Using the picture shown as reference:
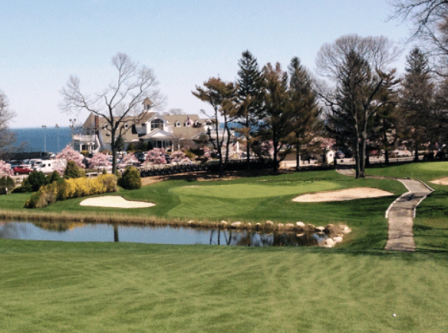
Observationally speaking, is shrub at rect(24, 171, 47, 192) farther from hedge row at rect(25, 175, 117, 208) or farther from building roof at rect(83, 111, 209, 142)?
building roof at rect(83, 111, 209, 142)

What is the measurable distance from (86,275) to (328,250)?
8436mm

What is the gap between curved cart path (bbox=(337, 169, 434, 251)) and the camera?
1866cm

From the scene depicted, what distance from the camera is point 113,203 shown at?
108ft

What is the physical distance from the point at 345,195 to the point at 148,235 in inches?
621

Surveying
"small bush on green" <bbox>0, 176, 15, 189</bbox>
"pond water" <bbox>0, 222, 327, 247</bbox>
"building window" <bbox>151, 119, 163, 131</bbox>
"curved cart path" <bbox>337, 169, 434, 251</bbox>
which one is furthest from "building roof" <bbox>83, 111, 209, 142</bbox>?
"pond water" <bbox>0, 222, 327, 247</bbox>

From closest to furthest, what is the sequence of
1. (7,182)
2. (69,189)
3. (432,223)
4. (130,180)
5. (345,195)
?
(432,223) → (69,189) → (345,195) → (130,180) → (7,182)

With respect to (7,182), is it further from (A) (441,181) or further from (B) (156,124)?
(B) (156,124)

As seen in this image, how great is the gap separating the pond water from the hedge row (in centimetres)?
404

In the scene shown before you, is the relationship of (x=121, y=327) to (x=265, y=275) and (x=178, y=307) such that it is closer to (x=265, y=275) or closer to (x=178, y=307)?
(x=178, y=307)

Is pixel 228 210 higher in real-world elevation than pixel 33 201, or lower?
lower

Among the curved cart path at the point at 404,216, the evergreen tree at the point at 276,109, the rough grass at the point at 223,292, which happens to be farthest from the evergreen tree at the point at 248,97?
the rough grass at the point at 223,292

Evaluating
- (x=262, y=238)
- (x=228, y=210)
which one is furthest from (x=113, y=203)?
(x=262, y=238)

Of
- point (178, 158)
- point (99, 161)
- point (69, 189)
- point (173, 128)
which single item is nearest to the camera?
point (69, 189)

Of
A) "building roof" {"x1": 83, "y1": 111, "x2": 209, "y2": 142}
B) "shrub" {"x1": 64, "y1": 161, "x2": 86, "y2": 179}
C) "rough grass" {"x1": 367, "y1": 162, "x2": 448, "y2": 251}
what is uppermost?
"building roof" {"x1": 83, "y1": 111, "x2": 209, "y2": 142}
